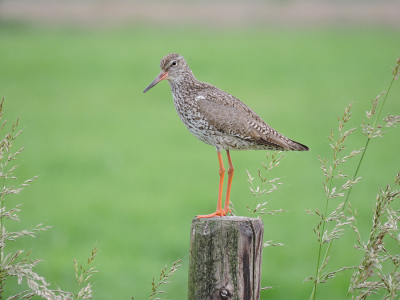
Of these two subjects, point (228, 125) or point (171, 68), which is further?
point (171, 68)

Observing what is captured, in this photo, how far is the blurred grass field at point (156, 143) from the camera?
10320mm

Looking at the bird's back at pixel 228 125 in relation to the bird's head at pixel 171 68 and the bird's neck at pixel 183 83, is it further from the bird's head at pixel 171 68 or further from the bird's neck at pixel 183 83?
the bird's head at pixel 171 68

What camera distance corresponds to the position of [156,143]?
19.5 m

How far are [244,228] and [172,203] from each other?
33.8ft

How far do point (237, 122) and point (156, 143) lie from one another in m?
15.0

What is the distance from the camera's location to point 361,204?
13016mm

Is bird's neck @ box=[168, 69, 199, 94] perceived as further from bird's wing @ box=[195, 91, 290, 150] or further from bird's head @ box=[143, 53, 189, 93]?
bird's wing @ box=[195, 91, 290, 150]

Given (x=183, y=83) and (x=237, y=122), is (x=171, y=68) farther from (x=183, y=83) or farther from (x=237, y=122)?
(x=237, y=122)

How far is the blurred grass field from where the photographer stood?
10.3 metres

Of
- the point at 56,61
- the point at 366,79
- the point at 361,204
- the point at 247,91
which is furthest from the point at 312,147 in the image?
the point at 56,61

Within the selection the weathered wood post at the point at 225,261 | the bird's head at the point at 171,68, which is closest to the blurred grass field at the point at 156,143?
the weathered wood post at the point at 225,261

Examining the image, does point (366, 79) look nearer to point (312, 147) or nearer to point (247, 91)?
point (247, 91)

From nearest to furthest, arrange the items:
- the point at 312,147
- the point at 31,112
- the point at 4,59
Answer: the point at 312,147 < the point at 31,112 < the point at 4,59

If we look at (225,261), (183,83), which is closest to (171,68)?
(183,83)
